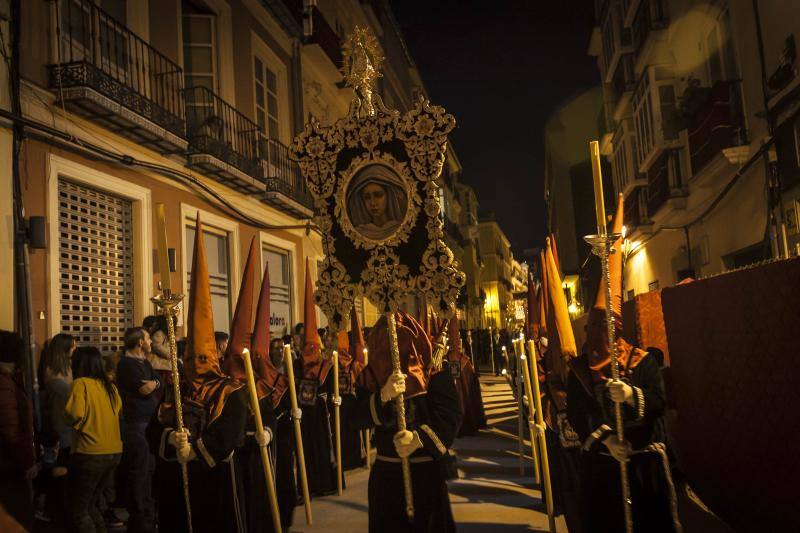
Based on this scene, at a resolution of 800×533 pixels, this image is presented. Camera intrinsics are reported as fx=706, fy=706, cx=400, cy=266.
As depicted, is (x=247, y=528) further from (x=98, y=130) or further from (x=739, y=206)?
(x=739, y=206)

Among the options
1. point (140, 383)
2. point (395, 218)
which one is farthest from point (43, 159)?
point (395, 218)

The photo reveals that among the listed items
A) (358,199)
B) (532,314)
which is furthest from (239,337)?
(532,314)

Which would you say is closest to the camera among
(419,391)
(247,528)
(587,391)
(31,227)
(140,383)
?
(419,391)

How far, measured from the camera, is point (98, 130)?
875 cm

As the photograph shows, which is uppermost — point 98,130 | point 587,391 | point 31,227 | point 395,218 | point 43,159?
point 98,130

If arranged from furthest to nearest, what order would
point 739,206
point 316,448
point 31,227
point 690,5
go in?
point 690,5, point 739,206, point 316,448, point 31,227

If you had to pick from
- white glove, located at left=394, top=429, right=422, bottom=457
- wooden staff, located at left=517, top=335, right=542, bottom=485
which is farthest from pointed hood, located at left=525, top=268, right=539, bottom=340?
white glove, located at left=394, top=429, right=422, bottom=457

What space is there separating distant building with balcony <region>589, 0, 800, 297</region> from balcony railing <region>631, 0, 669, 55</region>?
0.08 feet

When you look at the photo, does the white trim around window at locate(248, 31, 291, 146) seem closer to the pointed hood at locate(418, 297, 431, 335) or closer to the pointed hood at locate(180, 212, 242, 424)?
the pointed hood at locate(418, 297, 431, 335)

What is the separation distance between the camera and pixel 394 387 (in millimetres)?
4207

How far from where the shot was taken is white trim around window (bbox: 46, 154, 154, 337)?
7793mm

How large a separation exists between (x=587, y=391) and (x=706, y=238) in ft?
30.6

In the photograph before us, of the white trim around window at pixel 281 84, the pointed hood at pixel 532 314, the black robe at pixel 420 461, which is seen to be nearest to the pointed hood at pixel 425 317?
the black robe at pixel 420 461

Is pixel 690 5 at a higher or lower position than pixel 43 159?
higher
